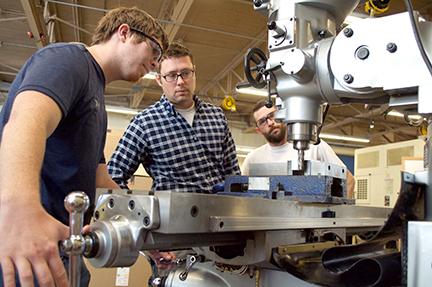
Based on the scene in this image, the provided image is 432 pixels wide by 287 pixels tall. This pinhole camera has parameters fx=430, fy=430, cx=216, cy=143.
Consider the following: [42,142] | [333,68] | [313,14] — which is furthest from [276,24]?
[42,142]

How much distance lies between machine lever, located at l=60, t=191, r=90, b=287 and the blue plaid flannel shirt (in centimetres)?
103

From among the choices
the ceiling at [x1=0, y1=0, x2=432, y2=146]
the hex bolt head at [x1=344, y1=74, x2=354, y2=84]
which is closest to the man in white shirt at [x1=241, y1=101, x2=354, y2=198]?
the ceiling at [x1=0, y1=0, x2=432, y2=146]

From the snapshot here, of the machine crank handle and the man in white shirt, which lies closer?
the machine crank handle

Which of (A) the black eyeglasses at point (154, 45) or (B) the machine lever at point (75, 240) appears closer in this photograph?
(B) the machine lever at point (75, 240)

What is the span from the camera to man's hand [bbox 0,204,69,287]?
1.98 ft

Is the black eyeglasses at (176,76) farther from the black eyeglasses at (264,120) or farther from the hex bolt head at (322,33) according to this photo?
the hex bolt head at (322,33)

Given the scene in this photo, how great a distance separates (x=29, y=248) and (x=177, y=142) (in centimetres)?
111

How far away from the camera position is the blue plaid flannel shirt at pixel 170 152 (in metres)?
1.68

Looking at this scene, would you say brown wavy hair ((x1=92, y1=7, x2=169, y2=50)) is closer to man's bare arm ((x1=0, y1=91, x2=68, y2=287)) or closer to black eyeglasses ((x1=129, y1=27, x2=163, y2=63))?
black eyeglasses ((x1=129, y1=27, x2=163, y2=63))

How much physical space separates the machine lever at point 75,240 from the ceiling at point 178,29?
8.67 ft

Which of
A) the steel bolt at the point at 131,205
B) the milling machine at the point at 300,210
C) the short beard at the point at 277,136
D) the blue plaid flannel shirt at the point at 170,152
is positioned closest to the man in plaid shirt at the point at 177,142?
the blue plaid flannel shirt at the point at 170,152

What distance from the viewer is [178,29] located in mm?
4188

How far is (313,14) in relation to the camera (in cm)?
98

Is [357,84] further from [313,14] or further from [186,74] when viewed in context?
[186,74]
